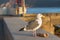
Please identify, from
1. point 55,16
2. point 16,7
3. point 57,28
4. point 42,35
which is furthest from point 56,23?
point 42,35

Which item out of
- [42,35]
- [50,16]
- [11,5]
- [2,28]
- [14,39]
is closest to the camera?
[14,39]

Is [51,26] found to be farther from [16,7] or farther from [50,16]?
[16,7]

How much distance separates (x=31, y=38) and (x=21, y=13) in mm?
5488

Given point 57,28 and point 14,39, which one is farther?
point 57,28

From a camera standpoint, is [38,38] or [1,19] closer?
[38,38]

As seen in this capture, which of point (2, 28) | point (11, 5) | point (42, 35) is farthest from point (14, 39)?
point (11, 5)

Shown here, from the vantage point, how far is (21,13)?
959cm

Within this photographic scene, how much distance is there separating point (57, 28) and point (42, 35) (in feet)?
14.3

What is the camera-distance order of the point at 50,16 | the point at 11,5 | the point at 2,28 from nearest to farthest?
the point at 2,28, the point at 50,16, the point at 11,5

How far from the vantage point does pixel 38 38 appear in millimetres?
4117

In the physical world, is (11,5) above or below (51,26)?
above

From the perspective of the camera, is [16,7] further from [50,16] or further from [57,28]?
[57,28]

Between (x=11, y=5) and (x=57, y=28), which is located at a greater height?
(x=11, y=5)

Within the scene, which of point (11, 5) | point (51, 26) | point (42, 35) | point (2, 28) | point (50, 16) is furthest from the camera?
point (11, 5)
